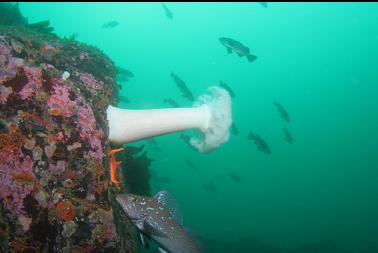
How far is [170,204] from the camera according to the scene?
3.23 m

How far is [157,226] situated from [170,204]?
0.35 metres

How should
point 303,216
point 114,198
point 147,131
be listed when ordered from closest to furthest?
point 114,198 < point 147,131 < point 303,216

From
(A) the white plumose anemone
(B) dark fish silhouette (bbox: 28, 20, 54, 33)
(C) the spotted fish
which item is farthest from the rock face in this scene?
(B) dark fish silhouette (bbox: 28, 20, 54, 33)

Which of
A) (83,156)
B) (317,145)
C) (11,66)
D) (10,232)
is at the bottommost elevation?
(10,232)

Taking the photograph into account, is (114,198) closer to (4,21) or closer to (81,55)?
(81,55)

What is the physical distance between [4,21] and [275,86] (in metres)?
123

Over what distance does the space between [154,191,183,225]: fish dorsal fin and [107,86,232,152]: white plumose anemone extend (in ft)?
2.40

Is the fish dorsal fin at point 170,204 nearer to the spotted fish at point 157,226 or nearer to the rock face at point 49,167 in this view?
the spotted fish at point 157,226

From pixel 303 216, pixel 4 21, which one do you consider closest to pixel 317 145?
pixel 303 216

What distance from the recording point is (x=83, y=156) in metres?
2.59

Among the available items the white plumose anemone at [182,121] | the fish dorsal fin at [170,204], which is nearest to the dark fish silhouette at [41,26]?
the white plumose anemone at [182,121]

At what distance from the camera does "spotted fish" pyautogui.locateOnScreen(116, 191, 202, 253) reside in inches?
114

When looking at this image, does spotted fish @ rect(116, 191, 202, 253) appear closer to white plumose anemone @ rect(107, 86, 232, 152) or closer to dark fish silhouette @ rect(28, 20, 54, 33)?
white plumose anemone @ rect(107, 86, 232, 152)

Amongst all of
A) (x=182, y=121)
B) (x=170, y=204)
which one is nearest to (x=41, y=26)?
(x=182, y=121)
